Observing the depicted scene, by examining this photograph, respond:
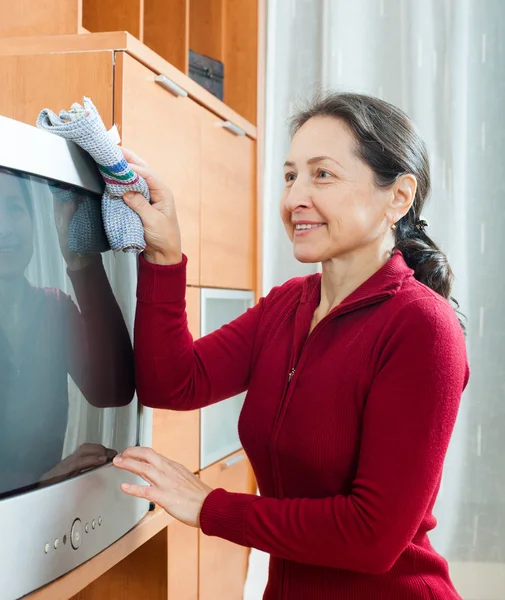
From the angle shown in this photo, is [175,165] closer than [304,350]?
No

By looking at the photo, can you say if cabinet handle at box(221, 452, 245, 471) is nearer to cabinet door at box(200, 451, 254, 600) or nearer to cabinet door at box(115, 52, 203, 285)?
cabinet door at box(200, 451, 254, 600)

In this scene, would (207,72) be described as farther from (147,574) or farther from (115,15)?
(147,574)

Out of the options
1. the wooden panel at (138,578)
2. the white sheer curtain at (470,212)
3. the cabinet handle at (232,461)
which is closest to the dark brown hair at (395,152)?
the wooden panel at (138,578)

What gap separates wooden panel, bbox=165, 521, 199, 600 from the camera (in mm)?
1651

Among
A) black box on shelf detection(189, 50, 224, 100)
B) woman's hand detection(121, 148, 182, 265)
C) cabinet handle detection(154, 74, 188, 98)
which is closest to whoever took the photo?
woman's hand detection(121, 148, 182, 265)

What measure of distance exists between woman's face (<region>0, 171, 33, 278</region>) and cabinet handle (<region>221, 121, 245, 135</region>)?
4.08ft

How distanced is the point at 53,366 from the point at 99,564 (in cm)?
29

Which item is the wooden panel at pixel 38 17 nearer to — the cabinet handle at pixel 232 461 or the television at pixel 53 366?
the television at pixel 53 366

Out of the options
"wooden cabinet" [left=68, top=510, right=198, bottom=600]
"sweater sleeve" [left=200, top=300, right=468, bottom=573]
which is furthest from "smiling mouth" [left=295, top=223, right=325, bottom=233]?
"wooden cabinet" [left=68, top=510, right=198, bottom=600]

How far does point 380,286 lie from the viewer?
109 cm

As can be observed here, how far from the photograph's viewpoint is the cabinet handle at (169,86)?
1520 millimetres

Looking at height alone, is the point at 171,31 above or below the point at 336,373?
above

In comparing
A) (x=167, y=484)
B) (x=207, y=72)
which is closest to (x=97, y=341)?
(x=167, y=484)

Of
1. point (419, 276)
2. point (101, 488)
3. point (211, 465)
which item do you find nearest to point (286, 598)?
point (101, 488)
